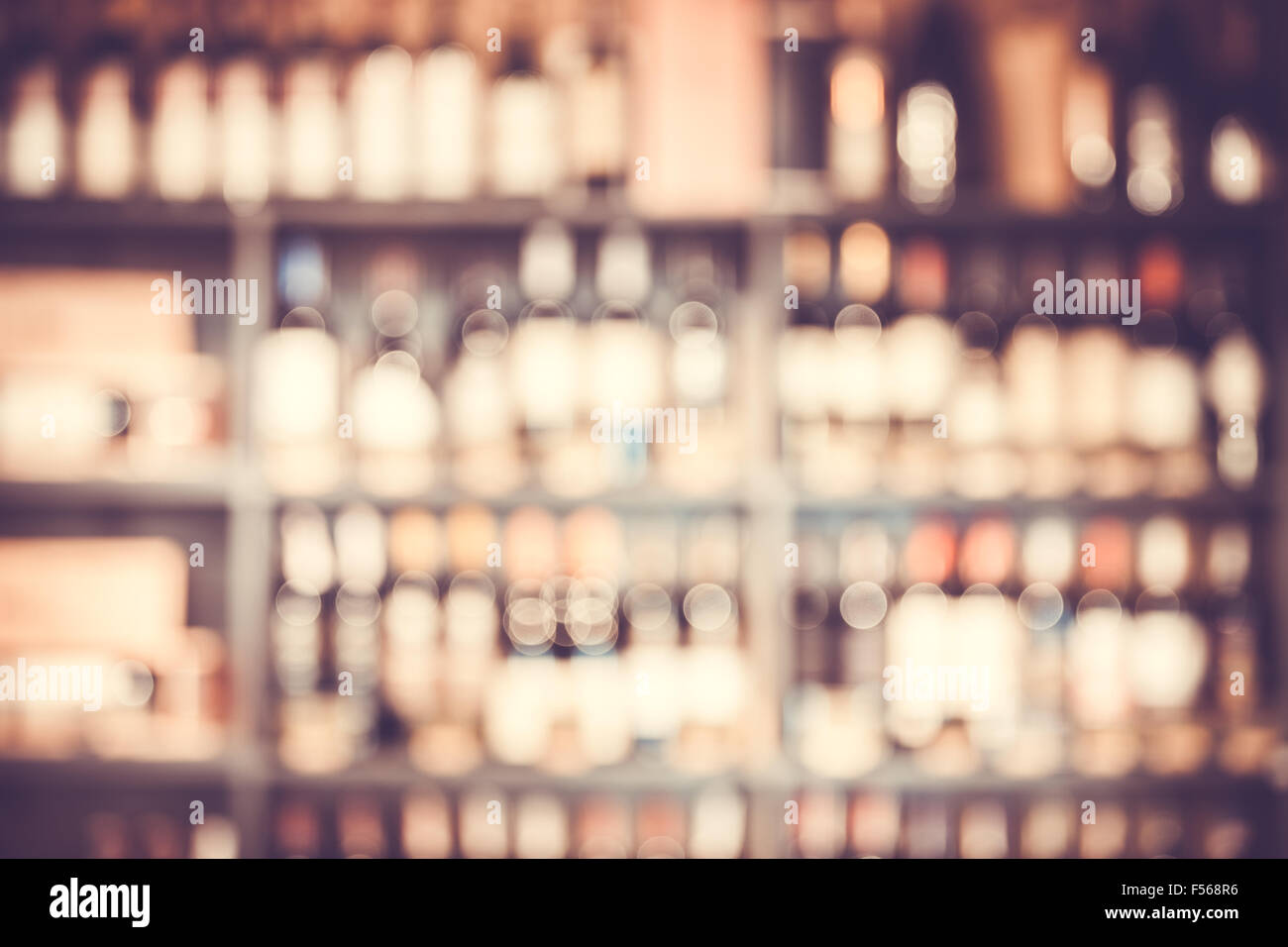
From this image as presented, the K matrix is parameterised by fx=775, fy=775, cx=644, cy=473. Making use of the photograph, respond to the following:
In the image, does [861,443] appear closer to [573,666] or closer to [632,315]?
[632,315]

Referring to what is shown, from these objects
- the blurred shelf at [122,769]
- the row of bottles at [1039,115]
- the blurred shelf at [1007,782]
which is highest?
the row of bottles at [1039,115]

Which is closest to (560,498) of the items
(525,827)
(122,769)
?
(525,827)

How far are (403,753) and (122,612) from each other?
505mm

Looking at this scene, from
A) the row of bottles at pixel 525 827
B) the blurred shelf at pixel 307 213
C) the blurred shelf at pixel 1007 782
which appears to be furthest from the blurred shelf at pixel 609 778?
the blurred shelf at pixel 307 213

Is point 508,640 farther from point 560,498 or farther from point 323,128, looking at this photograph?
point 323,128

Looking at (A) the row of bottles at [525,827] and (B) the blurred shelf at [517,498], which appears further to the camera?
(A) the row of bottles at [525,827]

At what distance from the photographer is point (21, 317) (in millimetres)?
1249

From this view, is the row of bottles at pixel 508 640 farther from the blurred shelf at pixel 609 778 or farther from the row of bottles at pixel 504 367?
the row of bottles at pixel 504 367

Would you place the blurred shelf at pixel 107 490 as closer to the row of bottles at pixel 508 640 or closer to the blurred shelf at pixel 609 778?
the row of bottles at pixel 508 640

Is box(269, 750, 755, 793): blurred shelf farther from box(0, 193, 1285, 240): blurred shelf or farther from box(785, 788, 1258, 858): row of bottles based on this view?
box(0, 193, 1285, 240): blurred shelf

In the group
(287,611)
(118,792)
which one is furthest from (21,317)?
(118,792)

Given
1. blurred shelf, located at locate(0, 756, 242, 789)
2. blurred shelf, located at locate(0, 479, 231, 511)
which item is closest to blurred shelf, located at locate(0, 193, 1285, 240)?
blurred shelf, located at locate(0, 479, 231, 511)

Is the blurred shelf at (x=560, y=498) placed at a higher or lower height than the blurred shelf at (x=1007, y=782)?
higher

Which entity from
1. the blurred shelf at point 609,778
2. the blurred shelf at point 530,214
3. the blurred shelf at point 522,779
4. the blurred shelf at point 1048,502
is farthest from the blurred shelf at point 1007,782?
the blurred shelf at point 530,214
